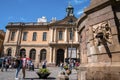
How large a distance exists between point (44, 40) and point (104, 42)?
1361 inches

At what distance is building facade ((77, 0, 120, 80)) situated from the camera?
17.8 feet

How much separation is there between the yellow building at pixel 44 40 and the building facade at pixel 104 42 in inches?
1160

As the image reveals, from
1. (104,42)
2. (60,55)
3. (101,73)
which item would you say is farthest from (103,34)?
(60,55)

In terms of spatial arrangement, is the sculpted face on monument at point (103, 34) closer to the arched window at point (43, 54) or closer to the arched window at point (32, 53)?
the arched window at point (43, 54)

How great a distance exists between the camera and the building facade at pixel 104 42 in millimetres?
5418

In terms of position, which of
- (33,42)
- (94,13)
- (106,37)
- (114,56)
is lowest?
(114,56)

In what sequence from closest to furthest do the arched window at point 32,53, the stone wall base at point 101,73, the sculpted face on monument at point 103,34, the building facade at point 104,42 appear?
the stone wall base at point 101,73, the building facade at point 104,42, the sculpted face on monument at point 103,34, the arched window at point 32,53

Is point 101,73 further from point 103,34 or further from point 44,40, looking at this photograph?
point 44,40

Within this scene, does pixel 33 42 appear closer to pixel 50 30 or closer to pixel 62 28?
pixel 50 30

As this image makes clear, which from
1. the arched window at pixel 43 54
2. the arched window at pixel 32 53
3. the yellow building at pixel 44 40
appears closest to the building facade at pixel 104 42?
the yellow building at pixel 44 40

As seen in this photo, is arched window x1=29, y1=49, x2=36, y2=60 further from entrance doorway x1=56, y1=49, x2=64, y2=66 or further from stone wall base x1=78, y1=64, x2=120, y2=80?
stone wall base x1=78, y1=64, x2=120, y2=80

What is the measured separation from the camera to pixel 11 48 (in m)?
39.6

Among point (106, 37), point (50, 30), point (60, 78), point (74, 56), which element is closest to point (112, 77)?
point (106, 37)

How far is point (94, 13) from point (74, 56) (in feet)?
101
